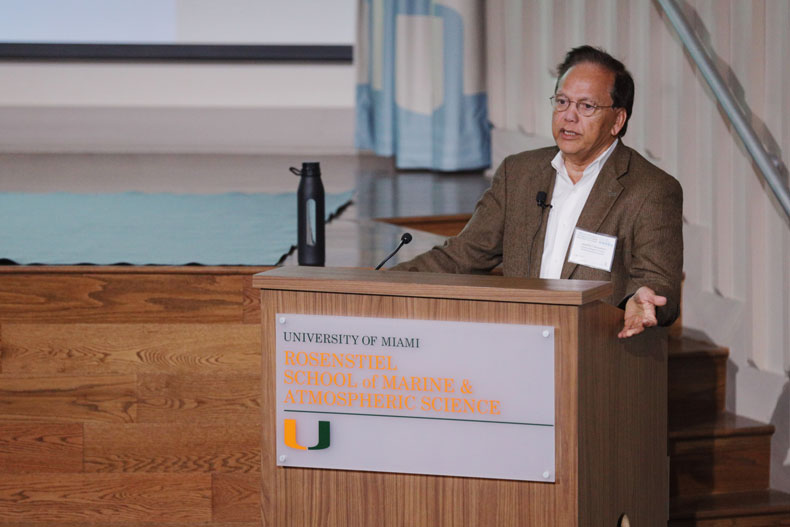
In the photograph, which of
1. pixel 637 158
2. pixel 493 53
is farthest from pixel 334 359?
pixel 493 53

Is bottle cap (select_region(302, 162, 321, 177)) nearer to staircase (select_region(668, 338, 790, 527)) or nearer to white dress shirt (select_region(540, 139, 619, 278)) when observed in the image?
white dress shirt (select_region(540, 139, 619, 278))

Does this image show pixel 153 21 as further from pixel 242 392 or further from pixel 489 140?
pixel 242 392

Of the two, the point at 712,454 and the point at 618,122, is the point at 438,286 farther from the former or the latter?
the point at 712,454

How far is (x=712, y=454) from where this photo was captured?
292 centimetres

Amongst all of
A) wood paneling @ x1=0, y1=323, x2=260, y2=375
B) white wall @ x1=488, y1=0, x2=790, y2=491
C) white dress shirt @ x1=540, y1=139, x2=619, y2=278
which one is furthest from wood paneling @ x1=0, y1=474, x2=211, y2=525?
white wall @ x1=488, y1=0, x2=790, y2=491

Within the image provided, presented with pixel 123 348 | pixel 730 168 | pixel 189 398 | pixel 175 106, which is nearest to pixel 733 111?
pixel 730 168

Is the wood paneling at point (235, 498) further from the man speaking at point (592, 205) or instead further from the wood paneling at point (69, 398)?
the man speaking at point (592, 205)

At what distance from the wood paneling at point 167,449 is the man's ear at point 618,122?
4.05 ft

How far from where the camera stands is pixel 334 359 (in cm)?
153

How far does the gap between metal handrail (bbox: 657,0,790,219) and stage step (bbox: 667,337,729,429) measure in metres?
0.56

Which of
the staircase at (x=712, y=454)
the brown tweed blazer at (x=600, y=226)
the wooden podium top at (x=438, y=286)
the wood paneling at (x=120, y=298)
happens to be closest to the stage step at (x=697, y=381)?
the staircase at (x=712, y=454)

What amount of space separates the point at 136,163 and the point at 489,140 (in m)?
1.89

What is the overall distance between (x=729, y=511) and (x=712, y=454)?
209 millimetres

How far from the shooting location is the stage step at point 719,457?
288 cm
